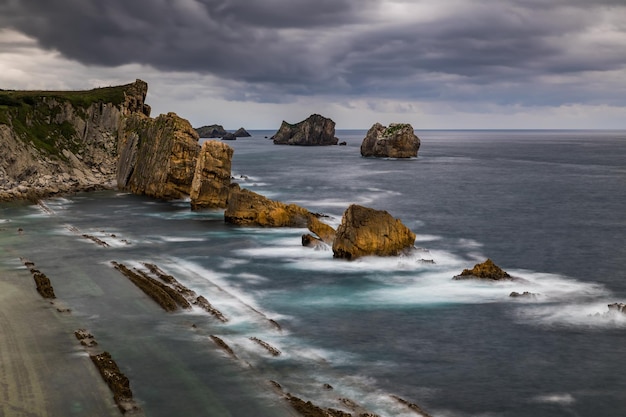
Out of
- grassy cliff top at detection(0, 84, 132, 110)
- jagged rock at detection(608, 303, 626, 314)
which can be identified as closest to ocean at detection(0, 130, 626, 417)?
jagged rock at detection(608, 303, 626, 314)

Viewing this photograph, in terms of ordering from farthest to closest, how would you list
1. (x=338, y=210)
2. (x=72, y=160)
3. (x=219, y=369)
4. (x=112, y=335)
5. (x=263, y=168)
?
1. (x=263, y=168)
2. (x=72, y=160)
3. (x=338, y=210)
4. (x=112, y=335)
5. (x=219, y=369)

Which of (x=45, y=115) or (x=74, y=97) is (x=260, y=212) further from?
(x=74, y=97)

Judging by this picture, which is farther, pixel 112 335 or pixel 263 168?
pixel 263 168

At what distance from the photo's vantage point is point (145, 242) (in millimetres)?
60469

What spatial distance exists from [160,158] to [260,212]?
31.7m

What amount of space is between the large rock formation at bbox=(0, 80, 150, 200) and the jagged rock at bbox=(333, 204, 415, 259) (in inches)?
2154

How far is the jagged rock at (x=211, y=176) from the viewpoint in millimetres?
80750

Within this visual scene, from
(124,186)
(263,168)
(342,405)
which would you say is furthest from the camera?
(263,168)

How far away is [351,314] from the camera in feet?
125

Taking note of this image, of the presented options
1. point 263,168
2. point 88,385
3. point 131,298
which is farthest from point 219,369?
point 263,168

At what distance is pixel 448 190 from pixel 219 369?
90.6 meters

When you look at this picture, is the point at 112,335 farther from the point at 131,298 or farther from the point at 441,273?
the point at 441,273

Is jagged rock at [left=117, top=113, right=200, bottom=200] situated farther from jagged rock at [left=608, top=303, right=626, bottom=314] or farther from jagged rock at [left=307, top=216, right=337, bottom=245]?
jagged rock at [left=608, top=303, right=626, bottom=314]

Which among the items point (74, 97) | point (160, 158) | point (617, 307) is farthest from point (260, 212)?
point (74, 97)
